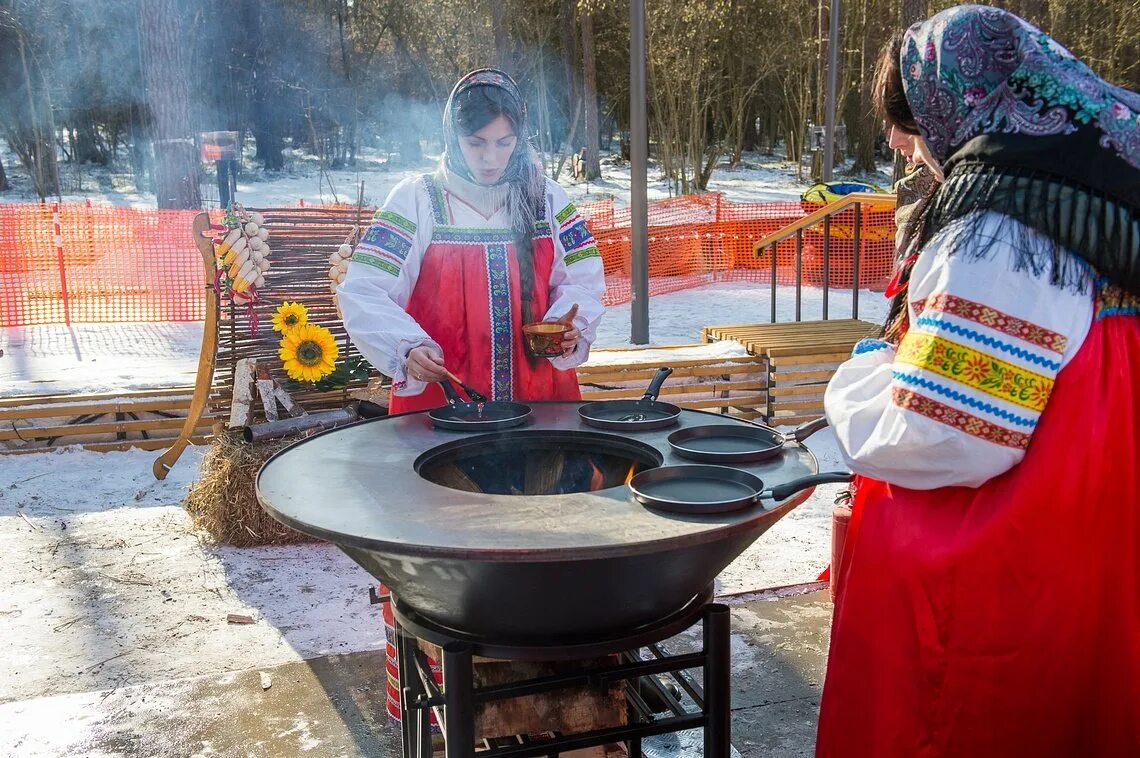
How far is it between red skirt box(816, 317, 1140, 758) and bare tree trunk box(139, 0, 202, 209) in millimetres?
11993

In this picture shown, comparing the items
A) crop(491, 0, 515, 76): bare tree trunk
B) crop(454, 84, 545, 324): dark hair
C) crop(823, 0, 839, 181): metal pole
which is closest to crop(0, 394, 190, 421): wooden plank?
crop(454, 84, 545, 324): dark hair

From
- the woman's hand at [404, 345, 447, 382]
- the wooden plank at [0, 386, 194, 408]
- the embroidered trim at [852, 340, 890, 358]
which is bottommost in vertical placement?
the wooden plank at [0, 386, 194, 408]

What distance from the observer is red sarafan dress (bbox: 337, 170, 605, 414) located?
2.87m

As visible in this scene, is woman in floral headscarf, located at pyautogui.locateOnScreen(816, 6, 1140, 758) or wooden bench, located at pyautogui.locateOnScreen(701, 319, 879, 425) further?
wooden bench, located at pyautogui.locateOnScreen(701, 319, 879, 425)

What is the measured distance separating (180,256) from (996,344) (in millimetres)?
11756

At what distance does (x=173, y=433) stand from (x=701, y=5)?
58.7ft

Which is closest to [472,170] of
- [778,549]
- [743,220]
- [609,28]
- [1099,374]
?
[1099,374]

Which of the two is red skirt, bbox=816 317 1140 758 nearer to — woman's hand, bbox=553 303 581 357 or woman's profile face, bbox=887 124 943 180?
woman's profile face, bbox=887 124 943 180

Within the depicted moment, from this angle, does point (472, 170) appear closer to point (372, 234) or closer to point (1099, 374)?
point (372, 234)

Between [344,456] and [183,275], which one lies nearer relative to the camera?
[344,456]

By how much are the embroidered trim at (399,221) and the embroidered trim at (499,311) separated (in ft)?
0.82

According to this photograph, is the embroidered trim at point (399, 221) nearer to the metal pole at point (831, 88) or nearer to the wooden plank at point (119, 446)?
the wooden plank at point (119, 446)

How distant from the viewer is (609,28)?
28.7 meters

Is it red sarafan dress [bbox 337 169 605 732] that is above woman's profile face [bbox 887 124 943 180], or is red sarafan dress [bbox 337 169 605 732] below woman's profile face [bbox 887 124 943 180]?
below
